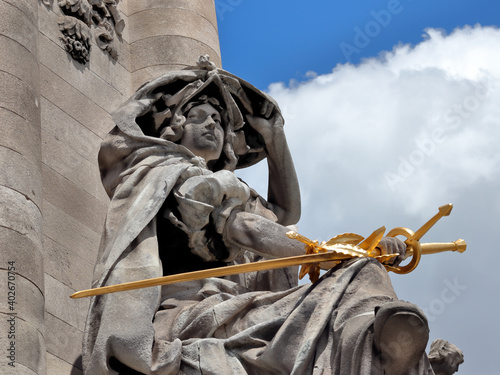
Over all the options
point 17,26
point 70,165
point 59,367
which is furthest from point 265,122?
point 59,367

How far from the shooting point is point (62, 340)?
30.0 feet

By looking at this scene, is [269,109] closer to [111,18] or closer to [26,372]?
[111,18]

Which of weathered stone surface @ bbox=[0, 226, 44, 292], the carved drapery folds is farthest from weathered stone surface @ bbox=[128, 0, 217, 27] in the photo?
weathered stone surface @ bbox=[0, 226, 44, 292]

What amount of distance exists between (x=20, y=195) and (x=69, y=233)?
2.80 feet

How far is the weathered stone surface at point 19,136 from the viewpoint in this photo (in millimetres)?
9172

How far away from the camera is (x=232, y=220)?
8977 mm

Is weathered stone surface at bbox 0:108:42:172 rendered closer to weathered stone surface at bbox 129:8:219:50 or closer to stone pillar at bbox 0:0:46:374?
stone pillar at bbox 0:0:46:374

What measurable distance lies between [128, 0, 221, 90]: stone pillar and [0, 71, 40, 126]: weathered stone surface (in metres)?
1.84

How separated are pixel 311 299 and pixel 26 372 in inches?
65.4

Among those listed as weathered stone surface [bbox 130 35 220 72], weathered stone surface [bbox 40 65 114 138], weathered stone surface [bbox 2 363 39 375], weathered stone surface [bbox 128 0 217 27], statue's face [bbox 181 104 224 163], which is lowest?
weathered stone surface [bbox 2 363 39 375]

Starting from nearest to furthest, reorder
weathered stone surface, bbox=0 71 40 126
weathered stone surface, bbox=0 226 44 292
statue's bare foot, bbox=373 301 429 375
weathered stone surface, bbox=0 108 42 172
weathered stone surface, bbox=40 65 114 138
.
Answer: statue's bare foot, bbox=373 301 429 375, weathered stone surface, bbox=0 226 44 292, weathered stone surface, bbox=0 108 42 172, weathered stone surface, bbox=0 71 40 126, weathered stone surface, bbox=40 65 114 138

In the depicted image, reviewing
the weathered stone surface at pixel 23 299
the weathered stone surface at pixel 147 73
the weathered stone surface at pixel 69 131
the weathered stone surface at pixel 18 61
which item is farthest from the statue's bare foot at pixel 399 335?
the weathered stone surface at pixel 147 73

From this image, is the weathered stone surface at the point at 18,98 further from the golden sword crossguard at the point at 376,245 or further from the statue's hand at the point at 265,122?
the golden sword crossguard at the point at 376,245

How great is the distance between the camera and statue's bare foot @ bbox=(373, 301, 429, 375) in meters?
7.42
